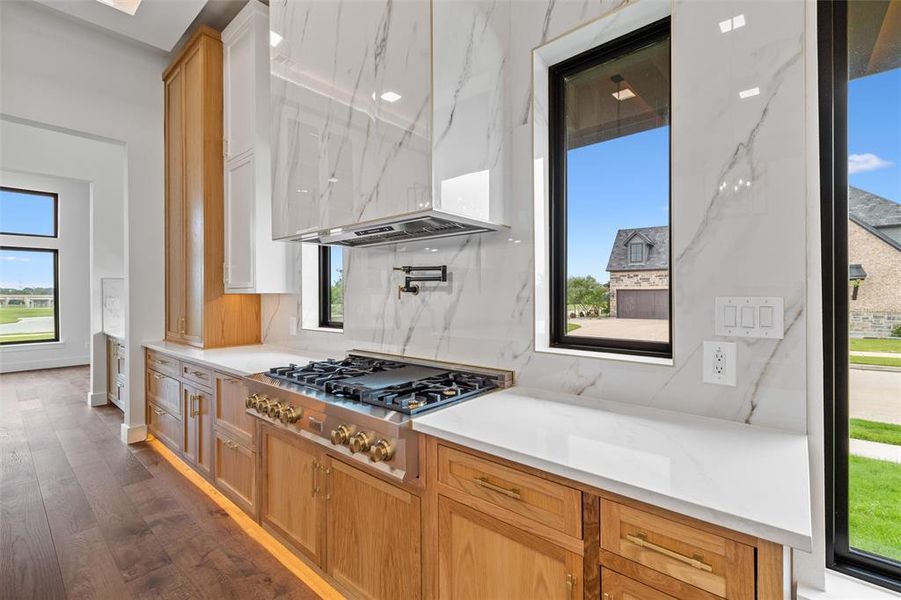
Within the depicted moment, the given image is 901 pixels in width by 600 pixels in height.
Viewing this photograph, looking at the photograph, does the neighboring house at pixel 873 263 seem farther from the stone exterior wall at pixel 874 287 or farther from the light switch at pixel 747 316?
the light switch at pixel 747 316

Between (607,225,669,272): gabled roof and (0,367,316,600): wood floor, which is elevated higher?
(607,225,669,272): gabled roof

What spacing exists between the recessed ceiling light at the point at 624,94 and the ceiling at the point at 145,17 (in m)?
2.97

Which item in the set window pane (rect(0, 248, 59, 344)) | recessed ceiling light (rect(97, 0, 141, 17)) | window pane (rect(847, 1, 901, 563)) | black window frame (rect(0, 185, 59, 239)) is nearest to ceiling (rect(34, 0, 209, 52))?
recessed ceiling light (rect(97, 0, 141, 17))

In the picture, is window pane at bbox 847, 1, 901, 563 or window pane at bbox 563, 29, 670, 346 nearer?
window pane at bbox 847, 1, 901, 563

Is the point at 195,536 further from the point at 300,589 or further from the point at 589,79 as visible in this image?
the point at 589,79

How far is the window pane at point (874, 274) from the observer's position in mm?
1142

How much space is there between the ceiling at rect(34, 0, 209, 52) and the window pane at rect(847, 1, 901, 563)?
3.69 m

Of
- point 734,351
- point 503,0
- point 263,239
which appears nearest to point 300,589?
point 734,351

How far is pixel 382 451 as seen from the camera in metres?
1.42

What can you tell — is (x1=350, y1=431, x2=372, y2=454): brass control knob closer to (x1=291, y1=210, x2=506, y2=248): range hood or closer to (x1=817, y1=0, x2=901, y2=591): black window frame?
(x1=291, y1=210, x2=506, y2=248): range hood

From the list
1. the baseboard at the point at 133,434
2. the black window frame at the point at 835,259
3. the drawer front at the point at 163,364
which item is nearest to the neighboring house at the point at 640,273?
the black window frame at the point at 835,259

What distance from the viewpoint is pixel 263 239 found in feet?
10.0

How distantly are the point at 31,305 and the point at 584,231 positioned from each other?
9.33 meters

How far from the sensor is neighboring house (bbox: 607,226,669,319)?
1.64 m
